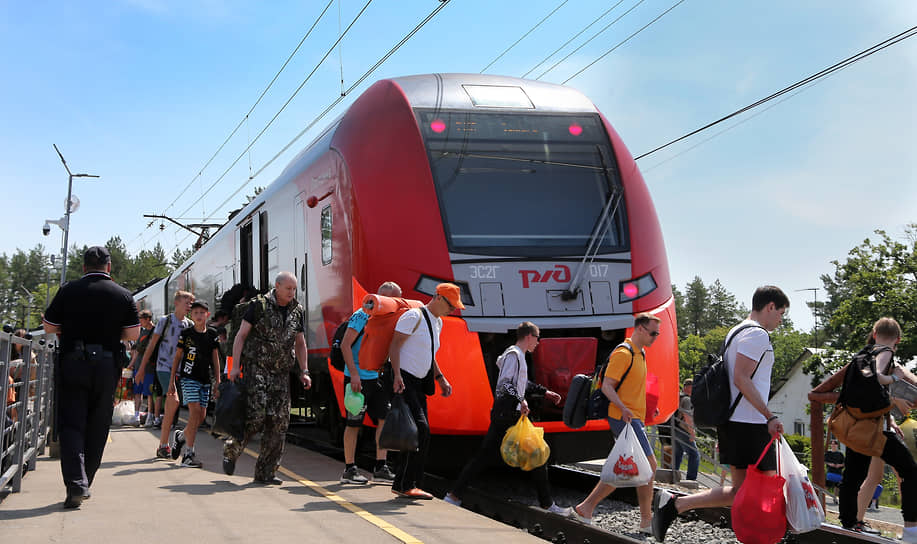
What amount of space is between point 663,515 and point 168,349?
20.5ft

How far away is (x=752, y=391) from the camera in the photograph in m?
5.48

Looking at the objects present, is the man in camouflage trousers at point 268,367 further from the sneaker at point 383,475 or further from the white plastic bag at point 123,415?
the white plastic bag at point 123,415

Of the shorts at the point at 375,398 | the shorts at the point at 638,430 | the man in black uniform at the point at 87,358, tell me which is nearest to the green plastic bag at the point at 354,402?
the shorts at the point at 375,398

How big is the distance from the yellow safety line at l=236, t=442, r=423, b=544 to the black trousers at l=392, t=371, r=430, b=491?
452 mm

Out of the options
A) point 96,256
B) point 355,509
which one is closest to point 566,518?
point 355,509

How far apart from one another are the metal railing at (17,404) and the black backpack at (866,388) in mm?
5915

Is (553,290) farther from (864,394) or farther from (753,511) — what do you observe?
(753,511)

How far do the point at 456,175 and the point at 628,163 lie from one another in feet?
5.98

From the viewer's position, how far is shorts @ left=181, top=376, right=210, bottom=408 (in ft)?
29.0

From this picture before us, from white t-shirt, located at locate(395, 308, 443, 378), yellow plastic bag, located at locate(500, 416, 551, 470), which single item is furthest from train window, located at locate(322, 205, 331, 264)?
yellow plastic bag, located at locate(500, 416, 551, 470)

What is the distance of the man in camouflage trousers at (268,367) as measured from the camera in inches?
292

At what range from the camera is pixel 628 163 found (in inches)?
363

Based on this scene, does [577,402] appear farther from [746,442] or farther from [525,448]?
[746,442]

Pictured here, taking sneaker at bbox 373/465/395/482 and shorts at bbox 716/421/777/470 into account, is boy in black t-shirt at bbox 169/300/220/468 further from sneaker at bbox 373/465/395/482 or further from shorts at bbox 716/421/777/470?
shorts at bbox 716/421/777/470
